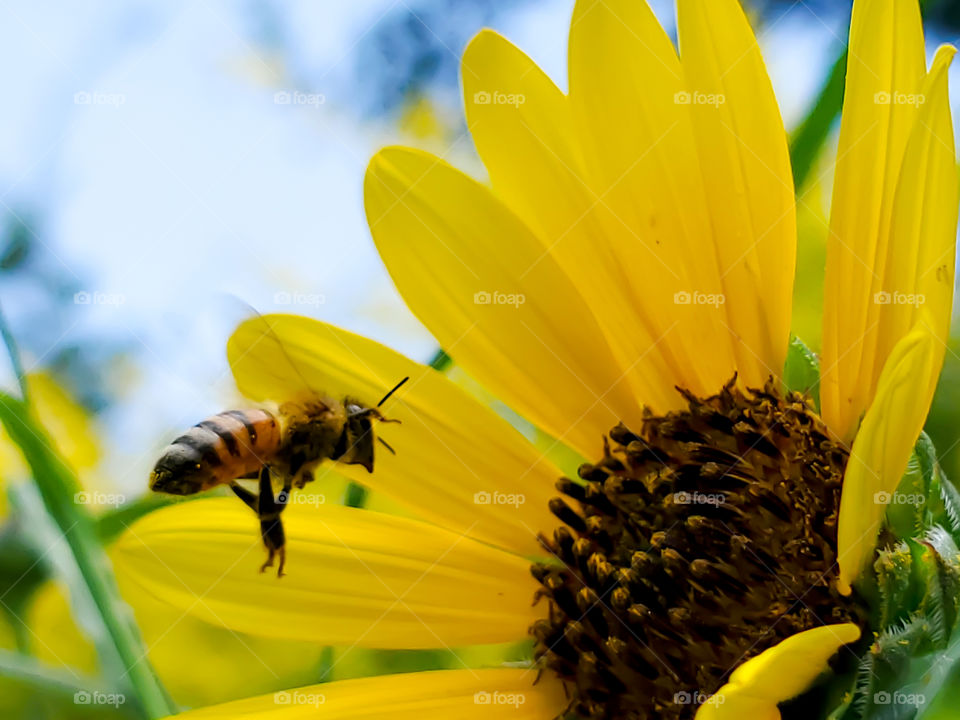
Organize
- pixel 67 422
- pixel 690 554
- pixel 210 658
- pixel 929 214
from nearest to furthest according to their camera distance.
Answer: pixel 929 214 < pixel 690 554 < pixel 210 658 < pixel 67 422

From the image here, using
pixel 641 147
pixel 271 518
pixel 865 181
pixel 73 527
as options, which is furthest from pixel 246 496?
pixel 865 181

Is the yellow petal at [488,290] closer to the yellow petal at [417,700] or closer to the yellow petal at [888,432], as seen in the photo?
the yellow petal at [417,700]

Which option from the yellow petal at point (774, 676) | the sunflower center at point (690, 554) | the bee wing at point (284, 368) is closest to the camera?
the yellow petal at point (774, 676)

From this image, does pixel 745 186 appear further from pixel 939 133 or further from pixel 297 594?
pixel 297 594

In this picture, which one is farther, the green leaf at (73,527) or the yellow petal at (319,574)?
the yellow petal at (319,574)

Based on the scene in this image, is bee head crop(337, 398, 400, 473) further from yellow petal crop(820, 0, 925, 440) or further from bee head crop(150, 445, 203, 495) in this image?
→ yellow petal crop(820, 0, 925, 440)

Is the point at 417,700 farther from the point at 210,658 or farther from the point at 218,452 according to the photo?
the point at 210,658

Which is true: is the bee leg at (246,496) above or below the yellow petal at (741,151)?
below

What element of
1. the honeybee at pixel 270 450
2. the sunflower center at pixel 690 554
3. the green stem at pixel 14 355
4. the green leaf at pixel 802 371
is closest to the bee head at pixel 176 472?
the honeybee at pixel 270 450
